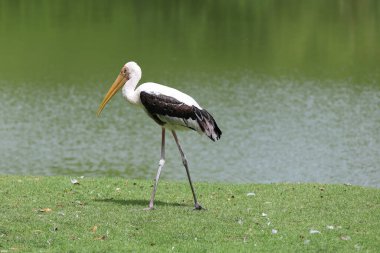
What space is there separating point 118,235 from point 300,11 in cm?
3981

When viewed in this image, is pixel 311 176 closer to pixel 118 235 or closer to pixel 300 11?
pixel 118 235

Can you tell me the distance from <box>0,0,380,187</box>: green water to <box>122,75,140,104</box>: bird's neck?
25.1 ft

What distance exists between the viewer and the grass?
8242mm

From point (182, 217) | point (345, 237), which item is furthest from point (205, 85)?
point (345, 237)

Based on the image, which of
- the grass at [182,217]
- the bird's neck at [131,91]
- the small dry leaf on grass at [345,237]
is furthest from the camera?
the bird's neck at [131,91]

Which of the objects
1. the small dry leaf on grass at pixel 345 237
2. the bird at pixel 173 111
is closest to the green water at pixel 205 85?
the bird at pixel 173 111

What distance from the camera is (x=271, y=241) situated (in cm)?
848

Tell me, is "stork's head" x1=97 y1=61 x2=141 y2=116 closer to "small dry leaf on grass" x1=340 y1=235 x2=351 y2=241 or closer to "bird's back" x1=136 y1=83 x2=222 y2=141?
"bird's back" x1=136 y1=83 x2=222 y2=141

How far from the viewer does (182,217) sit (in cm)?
956

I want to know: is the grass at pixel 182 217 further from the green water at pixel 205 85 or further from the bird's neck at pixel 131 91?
the green water at pixel 205 85

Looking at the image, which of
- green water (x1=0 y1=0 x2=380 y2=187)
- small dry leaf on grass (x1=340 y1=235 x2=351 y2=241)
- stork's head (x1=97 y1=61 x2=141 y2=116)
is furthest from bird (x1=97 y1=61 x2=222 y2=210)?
green water (x1=0 y1=0 x2=380 y2=187)

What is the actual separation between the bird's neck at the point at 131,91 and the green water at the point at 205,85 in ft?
25.1

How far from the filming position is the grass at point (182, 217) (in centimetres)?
824

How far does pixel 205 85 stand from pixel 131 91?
59.2ft
